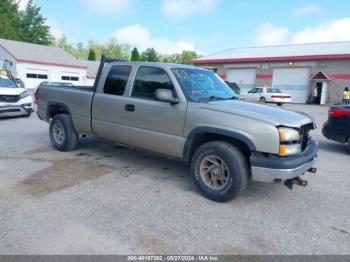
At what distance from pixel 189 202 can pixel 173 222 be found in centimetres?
63

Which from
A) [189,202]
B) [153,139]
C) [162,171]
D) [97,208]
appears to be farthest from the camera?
[162,171]

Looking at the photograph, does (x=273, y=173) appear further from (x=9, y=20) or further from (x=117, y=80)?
(x=9, y=20)

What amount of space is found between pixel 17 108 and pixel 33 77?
27.3m

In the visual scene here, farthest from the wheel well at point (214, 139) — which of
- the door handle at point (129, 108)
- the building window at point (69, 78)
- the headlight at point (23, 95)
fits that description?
the building window at point (69, 78)

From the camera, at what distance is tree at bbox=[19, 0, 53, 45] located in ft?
192

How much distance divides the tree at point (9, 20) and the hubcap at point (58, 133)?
171ft

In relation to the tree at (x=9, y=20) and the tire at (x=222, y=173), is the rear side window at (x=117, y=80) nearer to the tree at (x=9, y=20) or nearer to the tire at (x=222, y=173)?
the tire at (x=222, y=173)

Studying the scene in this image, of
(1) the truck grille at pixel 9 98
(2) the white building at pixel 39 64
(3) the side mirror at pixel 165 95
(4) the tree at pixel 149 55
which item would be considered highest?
(4) the tree at pixel 149 55

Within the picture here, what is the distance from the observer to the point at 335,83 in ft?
96.0

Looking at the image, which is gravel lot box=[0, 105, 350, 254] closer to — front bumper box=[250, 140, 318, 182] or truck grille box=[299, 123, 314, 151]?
front bumper box=[250, 140, 318, 182]

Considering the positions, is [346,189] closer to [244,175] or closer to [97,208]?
[244,175]

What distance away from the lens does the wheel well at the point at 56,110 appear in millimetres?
6456

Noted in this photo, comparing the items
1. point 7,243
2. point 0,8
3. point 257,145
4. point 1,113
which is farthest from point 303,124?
point 0,8

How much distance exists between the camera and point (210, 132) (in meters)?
4.25
